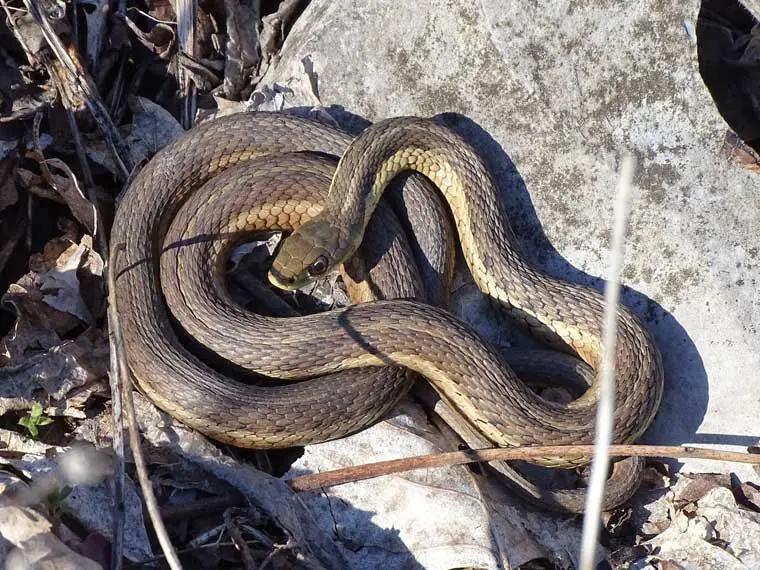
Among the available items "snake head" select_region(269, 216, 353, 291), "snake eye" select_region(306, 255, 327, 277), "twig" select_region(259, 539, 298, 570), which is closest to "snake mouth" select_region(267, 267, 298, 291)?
"snake head" select_region(269, 216, 353, 291)

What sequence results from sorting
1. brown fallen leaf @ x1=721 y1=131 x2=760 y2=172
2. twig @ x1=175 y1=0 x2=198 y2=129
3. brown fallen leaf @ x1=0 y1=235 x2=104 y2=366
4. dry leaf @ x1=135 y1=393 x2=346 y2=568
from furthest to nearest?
1. twig @ x1=175 y1=0 x2=198 y2=129
2. brown fallen leaf @ x1=721 y1=131 x2=760 y2=172
3. brown fallen leaf @ x1=0 y1=235 x2=104 y2=366
4. dry leaf @ x1=135 y1=393 x2=346 y2=568

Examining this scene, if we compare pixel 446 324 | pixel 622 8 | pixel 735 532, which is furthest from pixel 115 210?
pixel 735 532

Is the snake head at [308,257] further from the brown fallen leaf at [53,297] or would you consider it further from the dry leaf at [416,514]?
the brown fallen leaf at [53,297]

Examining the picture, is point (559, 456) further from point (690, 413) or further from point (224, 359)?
point (224, 359)

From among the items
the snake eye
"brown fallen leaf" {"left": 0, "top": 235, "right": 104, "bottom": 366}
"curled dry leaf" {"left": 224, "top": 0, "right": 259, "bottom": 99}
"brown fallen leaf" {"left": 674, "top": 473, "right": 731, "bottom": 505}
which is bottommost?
"brown fallen leaf" {"left": 674, "top": 473, "right": 731, "bottom": 505}

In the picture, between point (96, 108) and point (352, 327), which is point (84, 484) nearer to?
point (352, 327)

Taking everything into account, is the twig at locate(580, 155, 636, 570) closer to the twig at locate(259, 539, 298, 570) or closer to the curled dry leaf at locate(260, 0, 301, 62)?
the twig at locate(259, 539, 298, 570)

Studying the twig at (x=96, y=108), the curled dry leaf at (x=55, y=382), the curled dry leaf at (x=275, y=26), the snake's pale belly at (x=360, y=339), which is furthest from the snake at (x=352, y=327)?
the curled dry leaf at (x=275, y=26)

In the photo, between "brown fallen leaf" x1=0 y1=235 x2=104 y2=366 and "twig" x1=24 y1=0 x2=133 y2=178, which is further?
"twig" x1=24 y1=0 x2=133 y2=178
